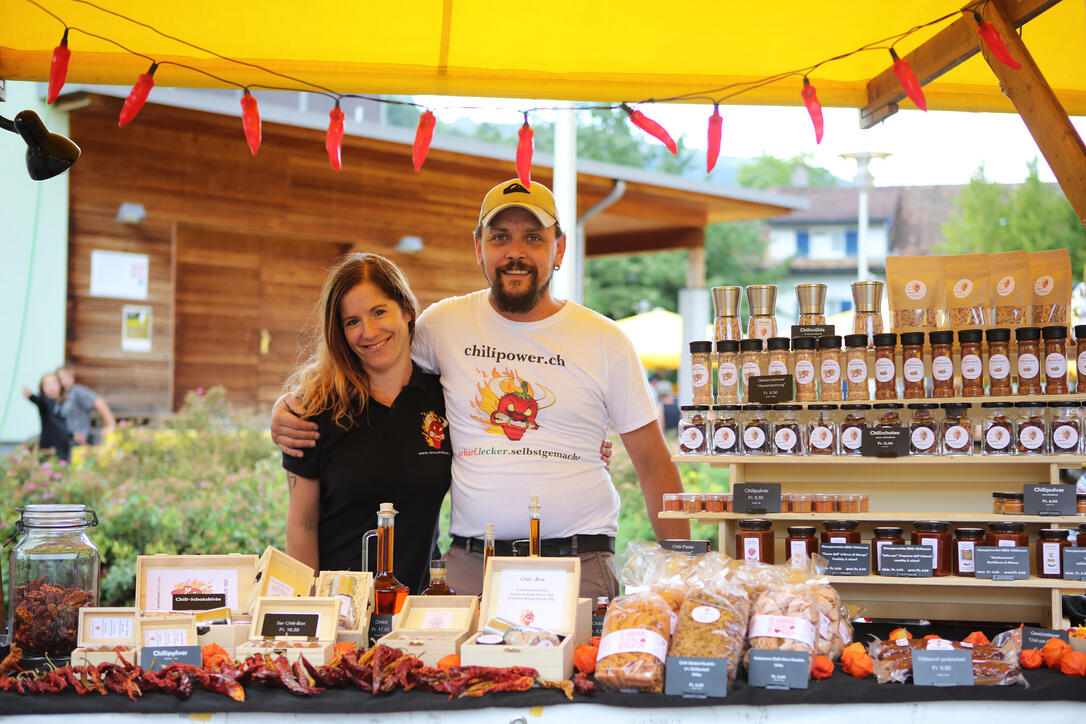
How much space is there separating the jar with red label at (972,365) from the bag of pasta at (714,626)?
3.70ft

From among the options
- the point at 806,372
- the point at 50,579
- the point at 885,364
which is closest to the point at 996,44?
the point at 885,364

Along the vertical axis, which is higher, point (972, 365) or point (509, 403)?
point (972, 365)

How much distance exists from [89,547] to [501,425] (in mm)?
1062

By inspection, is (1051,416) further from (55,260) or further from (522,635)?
(55,260)

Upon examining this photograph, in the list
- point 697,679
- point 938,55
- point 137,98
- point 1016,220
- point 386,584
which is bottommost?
point 697,679

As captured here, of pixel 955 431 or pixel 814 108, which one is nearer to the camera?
pixel 955 431

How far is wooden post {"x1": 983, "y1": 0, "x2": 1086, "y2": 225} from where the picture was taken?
8.49 ft

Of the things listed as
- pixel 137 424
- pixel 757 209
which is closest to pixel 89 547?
pixel 137 424

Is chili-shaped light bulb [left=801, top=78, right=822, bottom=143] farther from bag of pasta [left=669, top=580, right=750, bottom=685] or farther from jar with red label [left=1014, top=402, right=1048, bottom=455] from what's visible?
bag of pasta [left=669, top=580, right=750, bottom=685]

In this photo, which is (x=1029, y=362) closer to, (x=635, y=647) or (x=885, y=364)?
(x=885, y=364)

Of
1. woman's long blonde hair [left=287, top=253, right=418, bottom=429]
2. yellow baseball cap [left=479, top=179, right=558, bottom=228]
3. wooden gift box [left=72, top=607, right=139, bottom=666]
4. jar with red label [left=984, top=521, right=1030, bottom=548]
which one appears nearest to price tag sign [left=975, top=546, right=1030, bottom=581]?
jar with red label [left=984, top=521, right=1030, bottom=548]

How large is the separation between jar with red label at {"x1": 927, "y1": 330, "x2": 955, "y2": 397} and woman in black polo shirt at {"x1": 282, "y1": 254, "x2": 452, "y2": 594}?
1.34 metres

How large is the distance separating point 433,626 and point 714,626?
562mm

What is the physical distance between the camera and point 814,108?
3.04 metres
